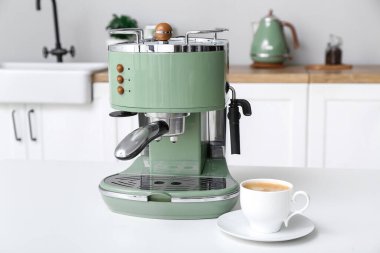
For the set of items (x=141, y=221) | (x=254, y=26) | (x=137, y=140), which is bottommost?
(x=141, y=221)

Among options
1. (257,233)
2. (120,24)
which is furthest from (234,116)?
(120,24)

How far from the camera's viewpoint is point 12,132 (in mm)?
2744

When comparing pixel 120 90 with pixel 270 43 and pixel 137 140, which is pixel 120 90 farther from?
pixel 270 43

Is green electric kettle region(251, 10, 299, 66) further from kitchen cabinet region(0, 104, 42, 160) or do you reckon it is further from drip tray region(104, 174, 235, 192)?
drip tray region(104, 174, 235, 192)

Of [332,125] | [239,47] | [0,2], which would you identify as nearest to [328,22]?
[239,47]

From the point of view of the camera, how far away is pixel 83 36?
314 cm

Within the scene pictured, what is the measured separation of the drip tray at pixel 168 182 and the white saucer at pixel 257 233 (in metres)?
0.08

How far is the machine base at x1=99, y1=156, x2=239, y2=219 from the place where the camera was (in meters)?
1.05

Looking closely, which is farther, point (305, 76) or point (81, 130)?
point (81, 130)

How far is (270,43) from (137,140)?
1850 mm

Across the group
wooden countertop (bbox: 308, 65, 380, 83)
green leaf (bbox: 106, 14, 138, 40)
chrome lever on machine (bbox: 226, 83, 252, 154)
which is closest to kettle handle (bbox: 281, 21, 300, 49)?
wooden countertop (bbox: 308, 65, 380, 83)

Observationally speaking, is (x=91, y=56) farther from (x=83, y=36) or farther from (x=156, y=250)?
(x=156, y=250)

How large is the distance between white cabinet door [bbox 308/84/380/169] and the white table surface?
1123 millimetres

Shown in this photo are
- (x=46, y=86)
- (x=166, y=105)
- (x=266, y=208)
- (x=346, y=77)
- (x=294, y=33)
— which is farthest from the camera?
(x=294, y=33)
